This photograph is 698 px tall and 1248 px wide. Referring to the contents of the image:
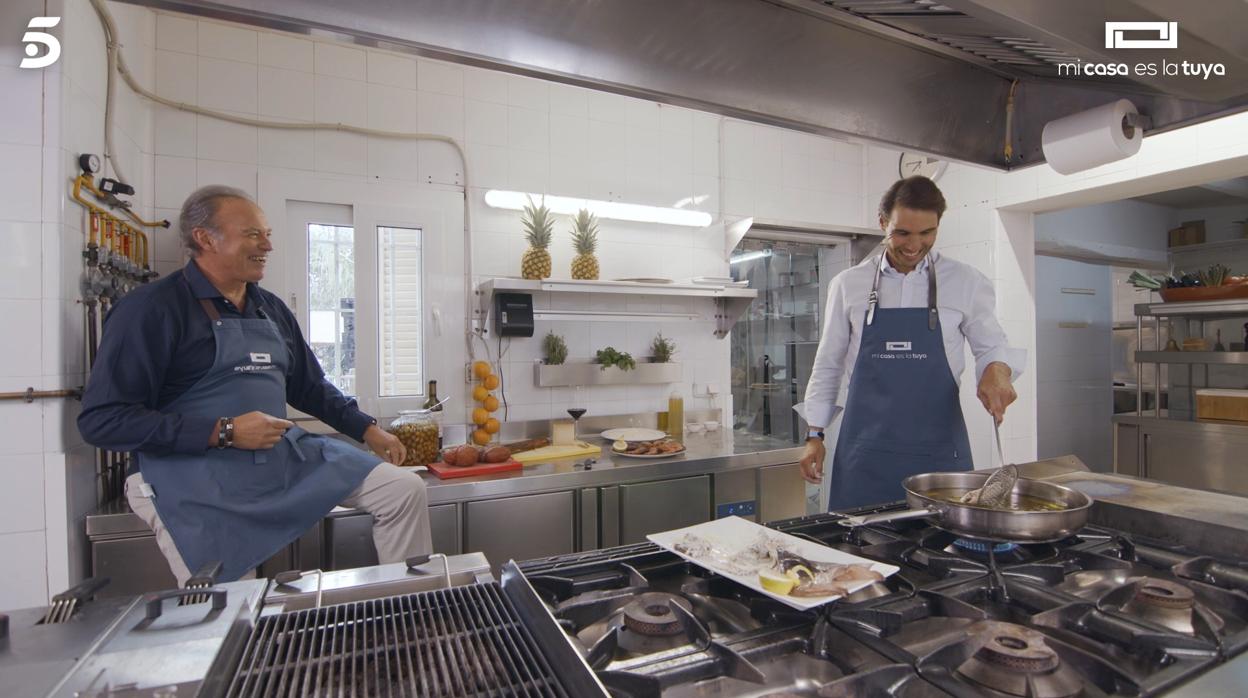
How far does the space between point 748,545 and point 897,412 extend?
102cm

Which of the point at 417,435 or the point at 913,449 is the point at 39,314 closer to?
the point at 417,435

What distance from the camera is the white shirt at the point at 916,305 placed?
2012 mm

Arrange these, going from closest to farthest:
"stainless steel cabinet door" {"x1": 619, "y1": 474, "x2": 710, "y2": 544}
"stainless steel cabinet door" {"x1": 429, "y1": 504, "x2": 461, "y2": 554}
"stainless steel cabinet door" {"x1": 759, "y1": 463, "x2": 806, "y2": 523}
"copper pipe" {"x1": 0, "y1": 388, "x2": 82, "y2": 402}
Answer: "copper pipe" {"x1": 0, "y1": 388, "x2": 82, "y2": 402} < "stainless steel cabinet door" {"x1": 429, "y1": 504, "x2": 461, "y2": 554} < "stainless steel cabinet door" {"x1": 619, "y1": 474, "x2": 710, "y2": 544} < "stainless steel cabinet door" {"x1": 759, "y1": 463, "x2": 806, "y2": 523}

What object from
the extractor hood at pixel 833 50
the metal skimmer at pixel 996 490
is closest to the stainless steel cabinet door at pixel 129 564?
the extractor hood at pixel 833 50

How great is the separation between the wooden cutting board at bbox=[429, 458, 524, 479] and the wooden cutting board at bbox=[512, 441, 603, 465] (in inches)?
3.9

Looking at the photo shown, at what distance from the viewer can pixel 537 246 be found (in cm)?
313

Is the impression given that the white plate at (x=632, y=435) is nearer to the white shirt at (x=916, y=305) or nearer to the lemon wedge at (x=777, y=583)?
the white shirt at (x=916, y=305)

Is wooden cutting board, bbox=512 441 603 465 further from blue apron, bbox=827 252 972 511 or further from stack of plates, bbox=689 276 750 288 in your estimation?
blue apron, bbox=827 252 972 511

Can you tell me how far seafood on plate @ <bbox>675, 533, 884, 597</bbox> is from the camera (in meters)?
0.91

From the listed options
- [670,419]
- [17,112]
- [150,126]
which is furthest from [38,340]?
[670,419]

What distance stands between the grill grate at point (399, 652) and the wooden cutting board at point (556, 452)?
6.33ft

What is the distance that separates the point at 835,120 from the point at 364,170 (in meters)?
2.40

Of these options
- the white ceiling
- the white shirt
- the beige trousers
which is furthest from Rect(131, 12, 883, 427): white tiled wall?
the white ceiling

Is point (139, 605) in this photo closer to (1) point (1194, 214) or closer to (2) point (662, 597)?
(2) point (662, 597)
